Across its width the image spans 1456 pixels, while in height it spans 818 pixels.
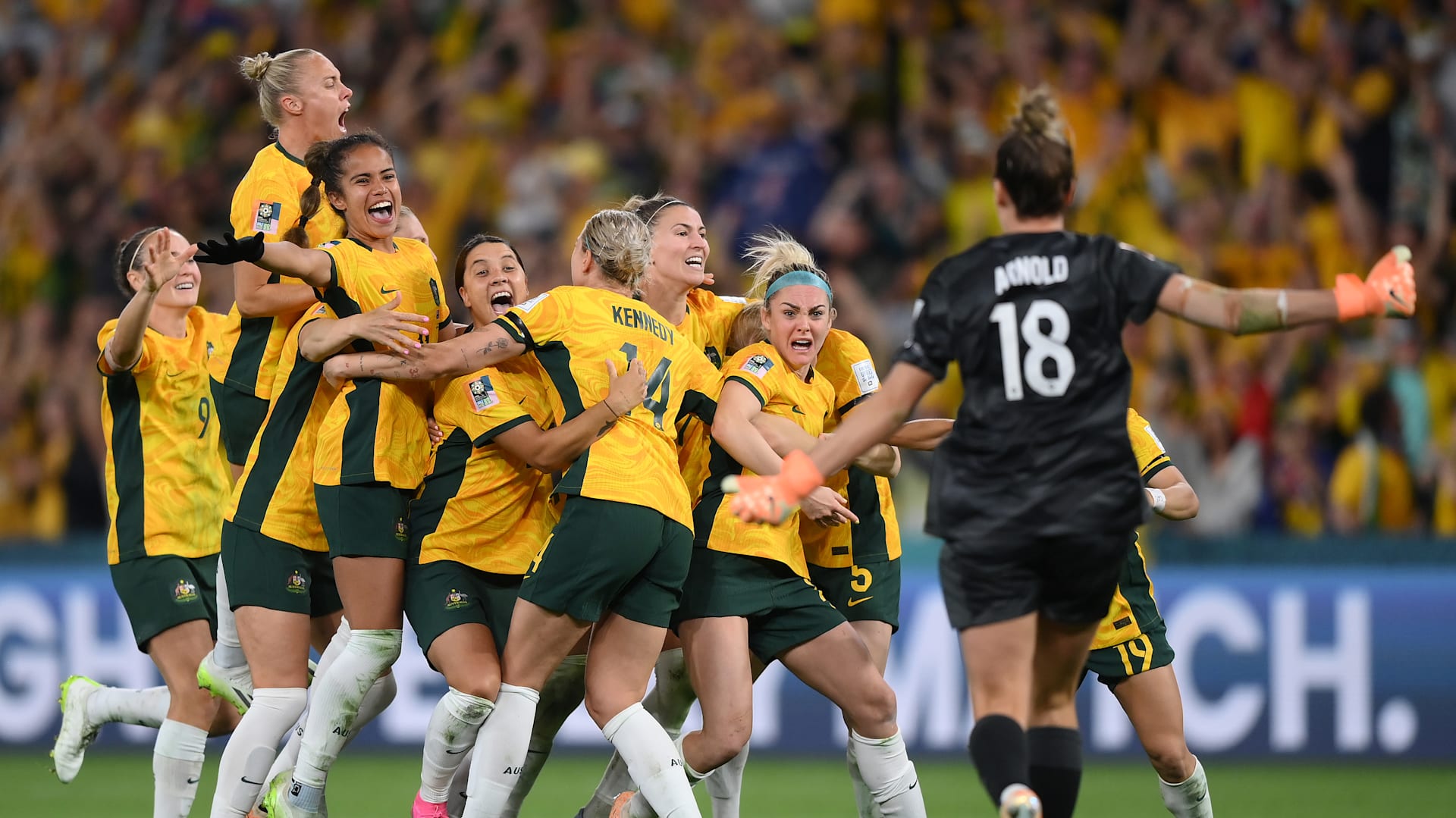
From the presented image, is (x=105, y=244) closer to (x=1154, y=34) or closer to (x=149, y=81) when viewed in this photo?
(x=149, y=81)

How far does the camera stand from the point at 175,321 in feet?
22.9

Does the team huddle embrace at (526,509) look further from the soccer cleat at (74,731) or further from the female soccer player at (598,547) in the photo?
the soccer cleat at (74,731)

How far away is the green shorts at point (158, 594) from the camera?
22.0 ft

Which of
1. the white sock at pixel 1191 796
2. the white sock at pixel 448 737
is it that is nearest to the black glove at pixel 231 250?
the white sock at pixel 448 737

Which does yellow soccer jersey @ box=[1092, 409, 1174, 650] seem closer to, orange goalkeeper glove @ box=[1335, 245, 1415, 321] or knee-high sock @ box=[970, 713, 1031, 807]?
knee-high sock @ box=[970, 713, 1031, 807]

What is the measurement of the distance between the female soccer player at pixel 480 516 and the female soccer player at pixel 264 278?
2.43 ft

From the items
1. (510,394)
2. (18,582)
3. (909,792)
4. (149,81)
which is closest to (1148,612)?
(909,792)

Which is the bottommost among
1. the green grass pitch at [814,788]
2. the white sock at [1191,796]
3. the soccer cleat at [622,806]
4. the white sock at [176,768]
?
the green grass pitch at [814,788]

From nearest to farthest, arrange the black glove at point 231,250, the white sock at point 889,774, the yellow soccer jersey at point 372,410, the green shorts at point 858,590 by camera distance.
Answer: the black glove at point 231,250 < the yellow soccer jersey at point 372,410 < the white sock at point 889,774 < the green shorts at point 858,590

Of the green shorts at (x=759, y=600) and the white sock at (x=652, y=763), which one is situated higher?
the green shorts at (x=759, y=600)

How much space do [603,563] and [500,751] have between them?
791mm

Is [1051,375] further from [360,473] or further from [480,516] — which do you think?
[360,473]

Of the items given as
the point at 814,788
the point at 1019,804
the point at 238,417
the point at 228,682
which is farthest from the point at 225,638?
the point at 814,788

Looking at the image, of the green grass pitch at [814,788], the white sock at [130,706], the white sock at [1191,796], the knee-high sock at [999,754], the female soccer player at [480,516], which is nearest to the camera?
the knee-high sock at [999,754]
